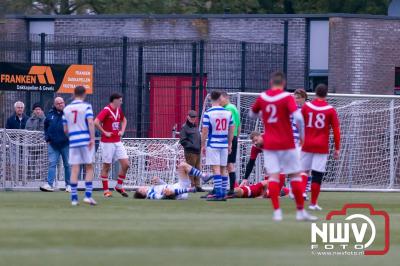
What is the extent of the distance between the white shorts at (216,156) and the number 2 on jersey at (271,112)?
5260 mm

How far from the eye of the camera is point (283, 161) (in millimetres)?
15078

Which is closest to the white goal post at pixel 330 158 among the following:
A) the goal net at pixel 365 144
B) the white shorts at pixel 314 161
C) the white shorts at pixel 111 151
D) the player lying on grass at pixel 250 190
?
the goal net at pixel 365 144

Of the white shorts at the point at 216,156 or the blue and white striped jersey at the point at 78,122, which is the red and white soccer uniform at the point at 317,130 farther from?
the blue and white striped jersey at the point at 78,122

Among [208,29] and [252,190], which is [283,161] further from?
[208,29]

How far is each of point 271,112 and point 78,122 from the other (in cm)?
472

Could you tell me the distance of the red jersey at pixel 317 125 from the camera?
17.5 m

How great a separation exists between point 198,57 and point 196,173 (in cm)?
975

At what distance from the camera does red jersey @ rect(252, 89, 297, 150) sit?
1495cm

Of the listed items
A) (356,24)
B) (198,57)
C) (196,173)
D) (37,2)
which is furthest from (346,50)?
(37,2)

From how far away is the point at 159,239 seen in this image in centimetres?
1292

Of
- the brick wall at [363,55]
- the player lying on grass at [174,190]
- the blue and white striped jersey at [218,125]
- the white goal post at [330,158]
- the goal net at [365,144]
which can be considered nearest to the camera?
the blue and white striped jersey at [218,125]

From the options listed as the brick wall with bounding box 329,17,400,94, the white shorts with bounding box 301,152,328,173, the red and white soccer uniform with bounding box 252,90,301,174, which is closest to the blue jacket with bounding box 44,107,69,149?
the white shorts with bounding box 301,152,328,173

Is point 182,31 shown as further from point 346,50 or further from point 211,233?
point 211,233

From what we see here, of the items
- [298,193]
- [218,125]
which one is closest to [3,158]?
[218,125]
